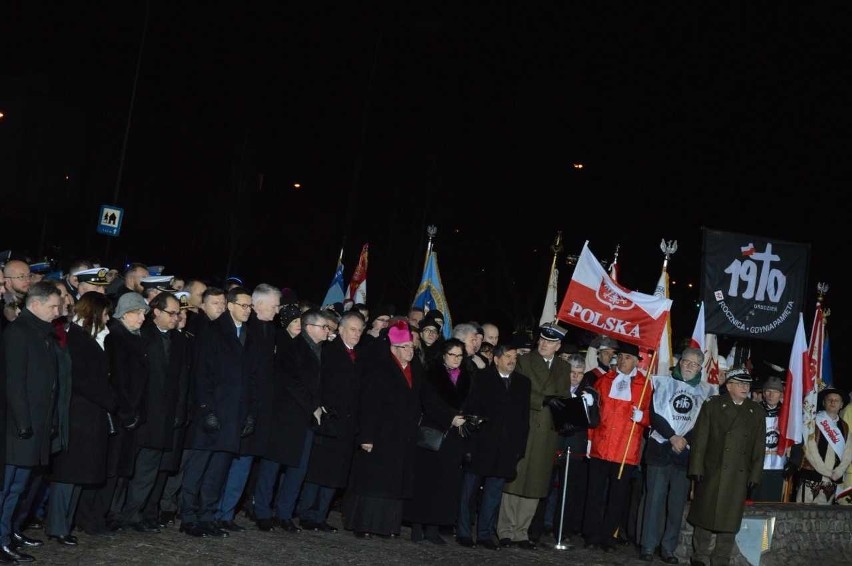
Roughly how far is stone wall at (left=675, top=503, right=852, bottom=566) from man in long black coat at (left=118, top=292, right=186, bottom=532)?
20.4ft

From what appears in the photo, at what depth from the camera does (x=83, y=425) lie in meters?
8.22

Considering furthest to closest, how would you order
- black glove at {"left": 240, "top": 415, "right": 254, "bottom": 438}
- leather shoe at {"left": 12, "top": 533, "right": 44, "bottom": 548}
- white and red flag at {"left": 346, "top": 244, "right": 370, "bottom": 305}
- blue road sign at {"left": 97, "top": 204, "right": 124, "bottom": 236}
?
blue road sign at {"left": 97, "top": 204, "right": 124, "bottom": 236}
white and red flag at {"left": 346, "top": 244, "right": 370, "bottom": 305}
black glove at {"left": 240, "top": 415, "right": 254, "bottom": 438}
leather shoe at {"left": 12, "top": 533, "right": 44, "bottom": 548}

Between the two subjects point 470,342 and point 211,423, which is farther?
point 470,342

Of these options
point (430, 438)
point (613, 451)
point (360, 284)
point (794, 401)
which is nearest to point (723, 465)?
point (613, 451)

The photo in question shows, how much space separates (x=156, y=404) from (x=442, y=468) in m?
3.23

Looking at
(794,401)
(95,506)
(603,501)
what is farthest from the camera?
(794,401)

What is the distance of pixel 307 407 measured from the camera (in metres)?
10.1

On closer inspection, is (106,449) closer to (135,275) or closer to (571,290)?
(135,275)

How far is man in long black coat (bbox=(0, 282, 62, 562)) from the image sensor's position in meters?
7.43

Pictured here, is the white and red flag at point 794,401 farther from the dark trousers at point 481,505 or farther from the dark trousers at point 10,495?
the dark trousers at point 10,495

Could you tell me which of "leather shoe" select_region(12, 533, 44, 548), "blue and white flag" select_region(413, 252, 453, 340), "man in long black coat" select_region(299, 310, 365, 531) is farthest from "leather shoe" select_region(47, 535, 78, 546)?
"blue and white flag" select_region(413, 252, 453, 340)

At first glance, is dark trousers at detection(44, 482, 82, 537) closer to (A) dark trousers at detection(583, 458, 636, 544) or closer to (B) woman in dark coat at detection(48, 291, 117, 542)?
(B) woman in dark coat at detection(48, 291, 117, 542)

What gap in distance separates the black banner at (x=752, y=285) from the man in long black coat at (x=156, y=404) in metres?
7.38

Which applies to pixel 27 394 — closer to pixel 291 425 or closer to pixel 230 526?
pixel 230 526
